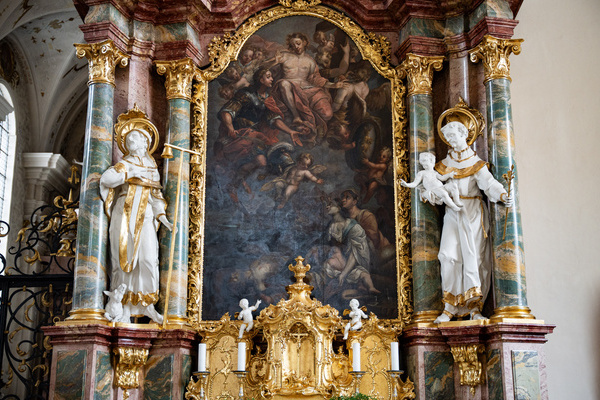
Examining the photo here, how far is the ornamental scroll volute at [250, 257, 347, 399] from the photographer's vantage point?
9.59 m

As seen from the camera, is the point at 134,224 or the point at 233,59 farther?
the point at 233,59

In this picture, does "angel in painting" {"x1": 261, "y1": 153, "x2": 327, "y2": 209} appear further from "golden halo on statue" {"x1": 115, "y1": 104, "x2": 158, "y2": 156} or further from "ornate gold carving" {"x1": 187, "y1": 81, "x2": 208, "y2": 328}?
"golden halo on statue" {"x1": 115, "y1": 104, "x2": 158, "y2": 156}

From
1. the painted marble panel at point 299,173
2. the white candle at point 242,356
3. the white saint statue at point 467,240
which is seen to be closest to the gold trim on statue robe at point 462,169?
the white saint statue at point 467,240

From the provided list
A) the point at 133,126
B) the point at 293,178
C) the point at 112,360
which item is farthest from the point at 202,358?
the point at 133,126

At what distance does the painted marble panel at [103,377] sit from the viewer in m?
9.13

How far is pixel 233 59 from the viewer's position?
1108cm

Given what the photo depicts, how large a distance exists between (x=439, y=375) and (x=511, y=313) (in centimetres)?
118

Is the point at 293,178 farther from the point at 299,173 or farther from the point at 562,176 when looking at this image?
the point at 562,176

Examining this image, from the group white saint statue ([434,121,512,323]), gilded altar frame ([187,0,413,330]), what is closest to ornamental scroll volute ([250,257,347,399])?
gilded altar frame ([187,0,413,330])

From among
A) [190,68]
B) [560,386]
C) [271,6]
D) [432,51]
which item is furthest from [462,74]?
[560,386]

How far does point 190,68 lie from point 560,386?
670cm

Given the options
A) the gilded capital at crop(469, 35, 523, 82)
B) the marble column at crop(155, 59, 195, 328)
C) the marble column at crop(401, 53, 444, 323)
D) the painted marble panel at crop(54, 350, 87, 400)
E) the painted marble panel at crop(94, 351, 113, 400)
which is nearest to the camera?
the painted marble panel at crop(54, 350, 87, 400)

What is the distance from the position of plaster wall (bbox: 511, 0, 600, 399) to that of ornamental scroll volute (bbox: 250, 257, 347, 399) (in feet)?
10.5

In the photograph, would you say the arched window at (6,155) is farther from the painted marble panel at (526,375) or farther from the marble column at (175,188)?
the painted marble panel at (526,375)
